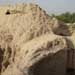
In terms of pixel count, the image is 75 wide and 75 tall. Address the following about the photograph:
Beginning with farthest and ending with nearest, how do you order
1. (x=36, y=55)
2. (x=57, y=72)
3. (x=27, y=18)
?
(x=27, y=18) → (x=57, y=72) → (x=36, y=55)

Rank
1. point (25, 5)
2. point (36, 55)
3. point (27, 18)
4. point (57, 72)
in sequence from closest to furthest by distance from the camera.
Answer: point (36, 55), point (57, 72), point (27, 18), point (25, 5)

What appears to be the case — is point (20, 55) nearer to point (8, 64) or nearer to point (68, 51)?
point (8, 64)

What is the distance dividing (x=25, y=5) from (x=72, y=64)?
2377mm

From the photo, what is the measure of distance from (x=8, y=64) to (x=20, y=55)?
45cm

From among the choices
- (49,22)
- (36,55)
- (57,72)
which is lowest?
(57,72)

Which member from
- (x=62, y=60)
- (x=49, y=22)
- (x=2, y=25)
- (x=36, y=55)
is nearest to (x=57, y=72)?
Result: (x=62, y=60)

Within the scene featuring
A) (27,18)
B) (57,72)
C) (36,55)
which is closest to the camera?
(36,55)

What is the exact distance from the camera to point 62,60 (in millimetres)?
8484

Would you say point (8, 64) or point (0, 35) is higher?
point (0, 35)

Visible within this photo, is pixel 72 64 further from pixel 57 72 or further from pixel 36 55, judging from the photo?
pixel 36 55

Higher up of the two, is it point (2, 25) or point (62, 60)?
point (2, 25)

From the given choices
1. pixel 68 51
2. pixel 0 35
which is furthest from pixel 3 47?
pixel 68 51

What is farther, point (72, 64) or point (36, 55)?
point (72, 64)

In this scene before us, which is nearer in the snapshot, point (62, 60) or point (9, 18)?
point (62, 60)
